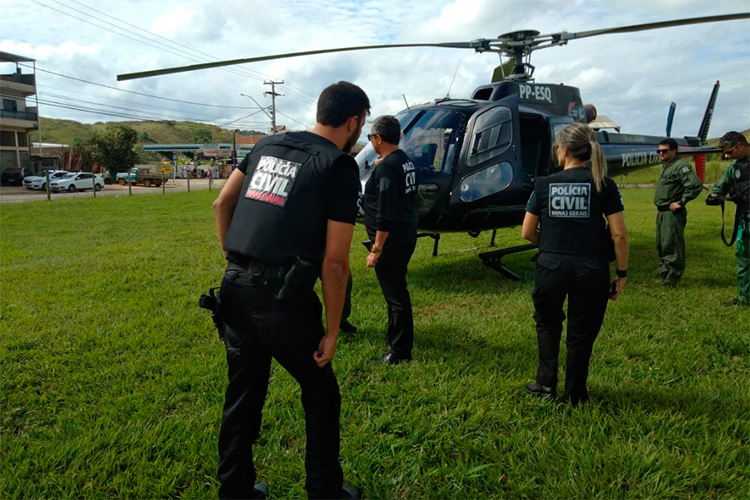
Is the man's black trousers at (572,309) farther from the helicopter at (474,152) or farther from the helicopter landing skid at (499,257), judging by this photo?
the helicopter landing skid at (499,257)

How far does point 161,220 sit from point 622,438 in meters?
13.2

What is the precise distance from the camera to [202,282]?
648cm

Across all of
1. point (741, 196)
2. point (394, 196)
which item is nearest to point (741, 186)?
point (741, 196)

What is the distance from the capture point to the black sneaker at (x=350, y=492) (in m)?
2.28

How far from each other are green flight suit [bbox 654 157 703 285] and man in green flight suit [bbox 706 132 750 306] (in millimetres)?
518

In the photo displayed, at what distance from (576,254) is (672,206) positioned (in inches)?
162

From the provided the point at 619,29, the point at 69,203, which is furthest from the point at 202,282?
the point at 69,203

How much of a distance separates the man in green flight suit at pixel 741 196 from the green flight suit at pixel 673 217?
0.52 meters

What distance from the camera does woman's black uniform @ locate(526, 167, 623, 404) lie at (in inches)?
118

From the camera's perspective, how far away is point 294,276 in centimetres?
199

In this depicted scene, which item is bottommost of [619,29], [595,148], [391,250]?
[391,250]

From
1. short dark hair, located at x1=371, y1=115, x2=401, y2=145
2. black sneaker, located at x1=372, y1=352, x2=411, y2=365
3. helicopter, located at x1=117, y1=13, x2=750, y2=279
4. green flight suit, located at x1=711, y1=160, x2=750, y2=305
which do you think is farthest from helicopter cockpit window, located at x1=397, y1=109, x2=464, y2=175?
green flight suit, located at x1=711, y1=160, x2=750, y2=305

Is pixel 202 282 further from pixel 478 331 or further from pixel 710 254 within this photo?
pixel 710 254

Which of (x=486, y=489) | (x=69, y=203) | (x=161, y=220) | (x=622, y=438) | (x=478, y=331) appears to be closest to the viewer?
(x=486, y=489)
